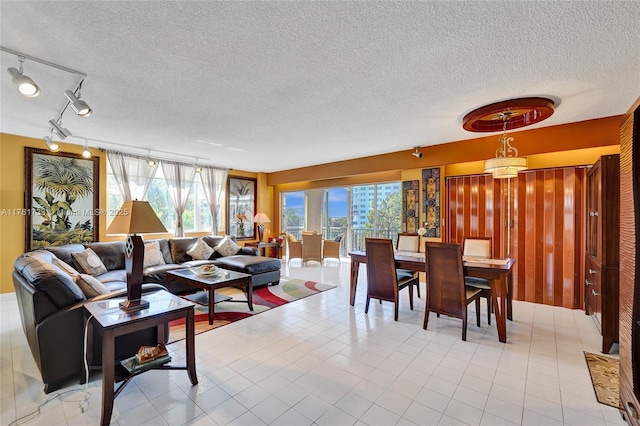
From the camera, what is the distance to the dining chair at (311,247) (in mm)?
7000

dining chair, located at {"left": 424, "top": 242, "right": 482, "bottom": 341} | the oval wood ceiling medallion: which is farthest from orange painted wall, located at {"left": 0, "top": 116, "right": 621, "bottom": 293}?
dining chair, located at {"left": 424, "top": 242, "right": 482, "bottom": 341}

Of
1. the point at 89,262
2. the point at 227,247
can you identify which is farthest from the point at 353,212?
the point at 89,262

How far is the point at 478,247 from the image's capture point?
3.94m

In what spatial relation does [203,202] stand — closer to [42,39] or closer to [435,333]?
[42,39]

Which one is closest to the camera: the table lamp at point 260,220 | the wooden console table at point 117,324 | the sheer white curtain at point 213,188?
the wooden console table at point 117,324

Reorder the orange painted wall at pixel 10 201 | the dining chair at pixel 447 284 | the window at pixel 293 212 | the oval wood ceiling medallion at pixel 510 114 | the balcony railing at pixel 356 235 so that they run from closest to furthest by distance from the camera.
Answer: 1. the oval wood ceiling medallion at pixel 510 114
2. the dining chair at pixel 447 284
3. the orange painted wall at pixel 10 201
4. the balcony railing at pixel 356 235
5. the window at pixel 293 212

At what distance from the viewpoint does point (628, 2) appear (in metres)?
1.58

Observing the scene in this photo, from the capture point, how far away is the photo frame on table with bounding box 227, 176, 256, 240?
7.34 m

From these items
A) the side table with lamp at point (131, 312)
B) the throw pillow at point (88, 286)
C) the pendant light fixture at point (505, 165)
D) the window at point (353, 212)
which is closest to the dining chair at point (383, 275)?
the pendant light fixture at point (505, 165)

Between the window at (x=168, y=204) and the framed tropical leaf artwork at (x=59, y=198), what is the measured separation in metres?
0.35

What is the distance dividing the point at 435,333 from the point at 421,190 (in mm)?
2784

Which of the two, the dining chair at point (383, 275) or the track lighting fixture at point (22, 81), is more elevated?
the track lighting fixture at point (22, 81)

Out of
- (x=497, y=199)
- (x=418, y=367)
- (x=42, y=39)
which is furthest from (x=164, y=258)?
(x=497, y=199)

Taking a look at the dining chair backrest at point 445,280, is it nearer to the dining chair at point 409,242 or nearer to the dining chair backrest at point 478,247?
the dining chair backrest at point 478,247
